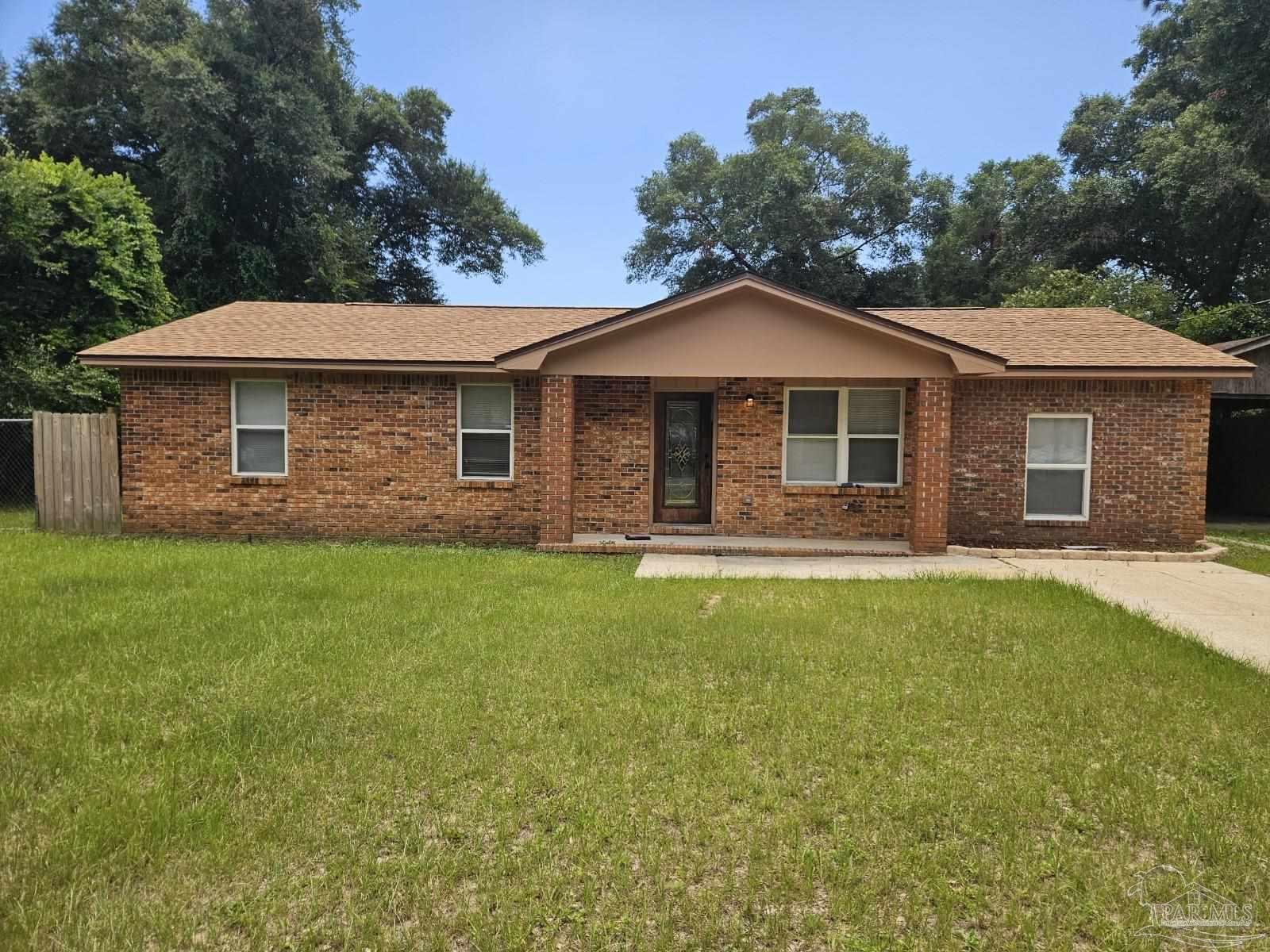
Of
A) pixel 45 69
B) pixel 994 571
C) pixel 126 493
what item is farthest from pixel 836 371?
pixel 45 69

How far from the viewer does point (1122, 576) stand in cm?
865

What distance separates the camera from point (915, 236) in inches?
1247

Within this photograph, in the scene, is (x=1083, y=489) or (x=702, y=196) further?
(x=702, y=196)

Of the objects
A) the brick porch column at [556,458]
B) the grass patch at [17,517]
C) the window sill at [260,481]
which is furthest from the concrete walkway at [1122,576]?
the grass patch at [17,517]

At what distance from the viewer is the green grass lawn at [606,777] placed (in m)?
2.58

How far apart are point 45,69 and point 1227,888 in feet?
104

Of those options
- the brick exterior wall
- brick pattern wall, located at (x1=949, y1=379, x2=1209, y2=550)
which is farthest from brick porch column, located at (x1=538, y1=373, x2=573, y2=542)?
brick pattern wall, located at (x1=949, y1=379, x2=1209, y2=550)

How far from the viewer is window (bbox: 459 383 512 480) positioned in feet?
→ 35.9

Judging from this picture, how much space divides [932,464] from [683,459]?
12.2ft

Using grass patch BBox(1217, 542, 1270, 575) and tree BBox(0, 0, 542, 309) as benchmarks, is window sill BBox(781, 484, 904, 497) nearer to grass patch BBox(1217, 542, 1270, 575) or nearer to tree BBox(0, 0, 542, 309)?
grass patch BBox(1217, 542, 1270, 575)

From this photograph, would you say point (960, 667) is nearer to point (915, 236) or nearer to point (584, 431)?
point (584, 431)

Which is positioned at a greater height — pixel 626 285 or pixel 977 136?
pixel 977 136

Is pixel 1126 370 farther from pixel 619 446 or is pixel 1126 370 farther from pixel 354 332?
pixel 354 332

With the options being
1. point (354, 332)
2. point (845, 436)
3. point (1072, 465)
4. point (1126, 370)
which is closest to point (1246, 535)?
point (1072, 465)
